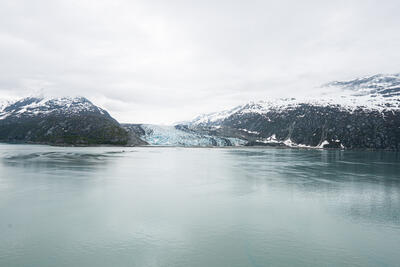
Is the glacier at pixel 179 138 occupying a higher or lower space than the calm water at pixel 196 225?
higher

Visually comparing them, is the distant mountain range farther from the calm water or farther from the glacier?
the calm water

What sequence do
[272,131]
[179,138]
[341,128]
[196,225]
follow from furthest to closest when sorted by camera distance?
1. [272,131]
2. [341,128]
3. [179,138]
4. [196,225]

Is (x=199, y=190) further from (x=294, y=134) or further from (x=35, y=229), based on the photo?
(x=294, y=134)

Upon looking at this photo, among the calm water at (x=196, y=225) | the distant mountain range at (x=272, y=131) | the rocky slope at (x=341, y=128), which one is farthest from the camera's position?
the rocky slope at (x=341, y=128)

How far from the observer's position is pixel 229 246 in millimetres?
15016

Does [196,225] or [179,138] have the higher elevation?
[179,138]

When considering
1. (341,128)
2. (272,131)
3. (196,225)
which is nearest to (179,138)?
(272,131)

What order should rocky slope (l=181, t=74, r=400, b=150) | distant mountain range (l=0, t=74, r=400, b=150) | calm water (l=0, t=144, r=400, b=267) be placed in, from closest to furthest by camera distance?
calm water (l=0, t=144, r=400, b=267), distant mountain range (l=0, t=74, r=400, b=150), rocky slope (l=181, t=74, r=400, b=150)

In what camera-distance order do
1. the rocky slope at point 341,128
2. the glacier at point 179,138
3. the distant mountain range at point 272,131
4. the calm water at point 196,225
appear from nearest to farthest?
the calm water at point 196,225
the distant mountain range at point 272,131
the rocky slope at point 341,128
the glacier at point 179,138

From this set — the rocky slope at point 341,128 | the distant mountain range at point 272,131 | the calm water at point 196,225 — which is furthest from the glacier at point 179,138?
the calm water at point 196,225

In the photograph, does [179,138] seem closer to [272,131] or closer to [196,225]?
[272,131]

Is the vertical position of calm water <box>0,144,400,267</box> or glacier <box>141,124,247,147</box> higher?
glacier <box>141,124,247,147</box>

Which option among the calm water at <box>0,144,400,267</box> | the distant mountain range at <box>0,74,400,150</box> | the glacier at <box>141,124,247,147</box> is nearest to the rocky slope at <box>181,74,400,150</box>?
the distant mountain range at <box>0,74,400,150</box>

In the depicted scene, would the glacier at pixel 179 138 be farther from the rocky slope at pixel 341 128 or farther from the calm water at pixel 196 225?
the calm water at pixel 196 225
